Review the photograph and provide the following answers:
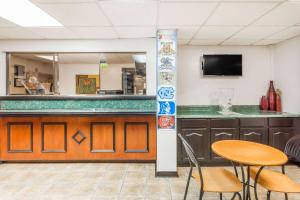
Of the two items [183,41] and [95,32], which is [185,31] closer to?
[183,41]

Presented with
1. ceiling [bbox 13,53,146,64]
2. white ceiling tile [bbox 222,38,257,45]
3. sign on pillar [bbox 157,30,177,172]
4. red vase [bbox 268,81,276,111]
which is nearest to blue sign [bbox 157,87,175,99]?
sign on pillar [bbox 157,30,177,172]

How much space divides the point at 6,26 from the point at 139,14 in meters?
2.30

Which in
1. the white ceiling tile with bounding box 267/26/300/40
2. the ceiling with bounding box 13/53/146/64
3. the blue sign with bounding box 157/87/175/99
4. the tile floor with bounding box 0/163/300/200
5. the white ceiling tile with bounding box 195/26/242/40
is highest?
the white ceiling tile with bounding box 267/26/300/40

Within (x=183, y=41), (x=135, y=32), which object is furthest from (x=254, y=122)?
(x=135, y=32)

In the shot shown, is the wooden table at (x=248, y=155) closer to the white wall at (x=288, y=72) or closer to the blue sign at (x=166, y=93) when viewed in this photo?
the blue sign at (x=166, y=93)

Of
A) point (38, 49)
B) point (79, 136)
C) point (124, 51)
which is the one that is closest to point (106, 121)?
point (79, 136)

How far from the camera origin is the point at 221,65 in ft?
17.3

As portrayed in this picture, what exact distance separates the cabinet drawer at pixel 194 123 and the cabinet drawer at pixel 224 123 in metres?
0.14

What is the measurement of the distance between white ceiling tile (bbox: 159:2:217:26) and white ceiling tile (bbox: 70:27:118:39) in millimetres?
1020

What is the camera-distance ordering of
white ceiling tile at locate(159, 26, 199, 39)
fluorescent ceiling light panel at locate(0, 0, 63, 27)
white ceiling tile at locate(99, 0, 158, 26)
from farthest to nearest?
white ceiling tile at locate(159, 26, 199, 39)
fluorescent ceiling light panel at locate(0, 0, 63, 27)
white ceiling tile at locate(99, 0, 158, 26)

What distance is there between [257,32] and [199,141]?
2.26 metres

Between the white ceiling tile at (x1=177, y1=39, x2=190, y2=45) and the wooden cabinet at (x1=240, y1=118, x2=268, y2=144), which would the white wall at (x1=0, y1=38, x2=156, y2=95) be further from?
the wooden cabinet at (x1=240, y1=118, x2=268, y2=144)

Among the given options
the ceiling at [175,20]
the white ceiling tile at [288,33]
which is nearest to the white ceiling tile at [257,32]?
the ceiling at [175,20]

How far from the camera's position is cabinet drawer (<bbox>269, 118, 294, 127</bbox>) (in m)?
4.60
